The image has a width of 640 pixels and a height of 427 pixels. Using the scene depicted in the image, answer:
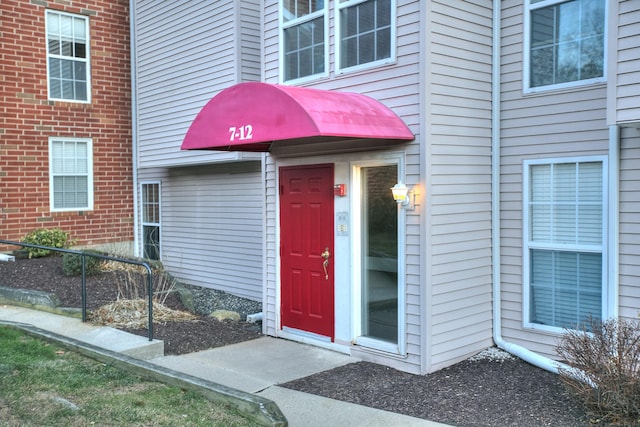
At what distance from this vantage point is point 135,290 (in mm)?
8977

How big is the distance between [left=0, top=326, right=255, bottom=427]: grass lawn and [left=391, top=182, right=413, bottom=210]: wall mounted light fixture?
2810 mm

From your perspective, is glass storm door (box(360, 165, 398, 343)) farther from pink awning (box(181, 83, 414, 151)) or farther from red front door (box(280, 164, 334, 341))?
pink awning (box(181, 83, 414, 151))

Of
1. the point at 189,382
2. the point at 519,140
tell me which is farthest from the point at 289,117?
the point at 519,140

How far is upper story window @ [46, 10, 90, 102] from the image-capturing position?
12578 millimetres

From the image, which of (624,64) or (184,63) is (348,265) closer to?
(624,64)

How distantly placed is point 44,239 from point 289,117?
807 centimetres

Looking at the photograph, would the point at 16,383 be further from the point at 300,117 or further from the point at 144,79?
the point at 144,79

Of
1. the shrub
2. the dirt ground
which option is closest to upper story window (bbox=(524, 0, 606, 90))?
the shrub

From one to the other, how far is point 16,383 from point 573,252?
5709 millimetres

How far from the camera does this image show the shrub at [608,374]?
14.9 feet

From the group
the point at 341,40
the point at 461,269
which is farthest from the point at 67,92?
the point at 461,269

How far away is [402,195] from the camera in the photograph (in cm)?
625

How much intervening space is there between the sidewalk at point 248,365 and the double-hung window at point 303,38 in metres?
3.56

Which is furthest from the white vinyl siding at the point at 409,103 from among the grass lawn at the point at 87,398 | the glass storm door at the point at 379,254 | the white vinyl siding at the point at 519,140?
the grass lawn at the point at 87,398
